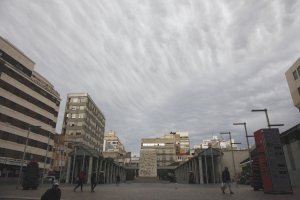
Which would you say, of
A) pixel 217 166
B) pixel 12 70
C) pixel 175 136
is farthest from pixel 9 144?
pixel 175 136

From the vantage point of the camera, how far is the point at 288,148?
22.9 meters

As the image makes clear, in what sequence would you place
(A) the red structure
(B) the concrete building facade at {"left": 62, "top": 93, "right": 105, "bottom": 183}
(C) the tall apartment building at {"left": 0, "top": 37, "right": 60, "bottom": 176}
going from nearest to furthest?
(A) the red structure
(C) the tall apartment building at {"left": 0, "top": 37, "right": 60, "bottom": 176}
(B) the concrete building facade at {"left": 62, "top": 93, "right": 105, "bottom": 183}

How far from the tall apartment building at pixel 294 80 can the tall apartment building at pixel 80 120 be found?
2308 inches

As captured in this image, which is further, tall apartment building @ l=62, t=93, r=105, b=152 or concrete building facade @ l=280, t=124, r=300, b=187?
tall apartment building @ l=62, t=93, r=105, b=152

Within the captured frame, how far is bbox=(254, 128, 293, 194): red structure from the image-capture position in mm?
14945

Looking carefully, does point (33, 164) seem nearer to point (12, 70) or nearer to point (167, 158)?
point (12, 70)

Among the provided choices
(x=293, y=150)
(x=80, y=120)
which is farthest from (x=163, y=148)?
(x=293, y=150)

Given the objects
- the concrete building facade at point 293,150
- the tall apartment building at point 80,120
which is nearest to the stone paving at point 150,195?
the concrete building facade at point 293,150

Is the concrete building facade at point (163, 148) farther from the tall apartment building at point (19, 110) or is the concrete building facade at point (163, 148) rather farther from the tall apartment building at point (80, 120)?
the tall apartment building at point (19, 110)

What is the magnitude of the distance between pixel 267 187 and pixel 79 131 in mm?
72738

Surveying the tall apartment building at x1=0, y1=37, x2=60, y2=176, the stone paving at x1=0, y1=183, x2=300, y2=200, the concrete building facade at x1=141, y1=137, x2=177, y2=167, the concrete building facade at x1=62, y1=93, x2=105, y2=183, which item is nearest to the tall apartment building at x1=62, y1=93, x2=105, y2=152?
the concrete building facade at x1=62, y1=93, x2=105, y2=183

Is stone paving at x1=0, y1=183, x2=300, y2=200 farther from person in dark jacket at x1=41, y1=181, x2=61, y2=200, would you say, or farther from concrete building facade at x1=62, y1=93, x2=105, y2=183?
concrete building facade at x1=62, y1=93, x2=105, y2=183

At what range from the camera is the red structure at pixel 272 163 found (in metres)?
14.9

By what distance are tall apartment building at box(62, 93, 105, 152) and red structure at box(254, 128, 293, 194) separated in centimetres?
6735
